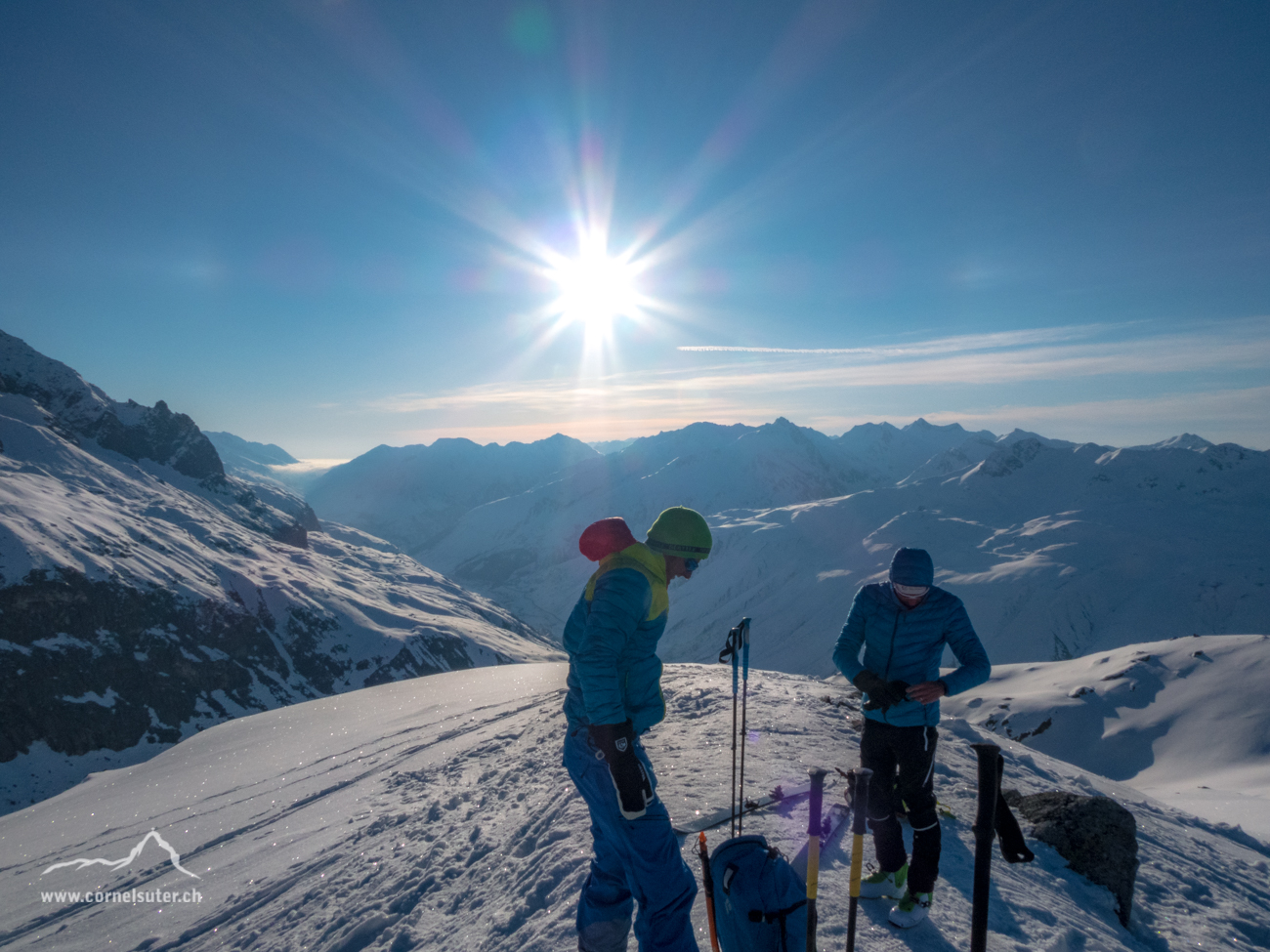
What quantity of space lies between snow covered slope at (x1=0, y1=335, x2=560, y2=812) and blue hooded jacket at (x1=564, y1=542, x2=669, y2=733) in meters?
70.5

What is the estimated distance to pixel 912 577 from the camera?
5.31 m

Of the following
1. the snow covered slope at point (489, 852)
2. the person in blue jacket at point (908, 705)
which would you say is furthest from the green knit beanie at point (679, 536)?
the snow covered slope at point (489, 852)

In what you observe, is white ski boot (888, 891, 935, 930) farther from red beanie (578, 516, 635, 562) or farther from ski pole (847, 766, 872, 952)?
red beanie (578, 516, 635, 562)

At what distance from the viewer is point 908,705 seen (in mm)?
5273

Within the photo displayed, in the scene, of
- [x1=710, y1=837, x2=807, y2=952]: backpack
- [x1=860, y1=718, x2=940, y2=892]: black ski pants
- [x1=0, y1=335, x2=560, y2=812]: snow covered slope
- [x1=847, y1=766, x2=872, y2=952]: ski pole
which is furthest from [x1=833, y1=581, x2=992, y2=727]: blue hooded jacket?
[x1=0, y1=335, x2=560, y2=812]: snow covered slope

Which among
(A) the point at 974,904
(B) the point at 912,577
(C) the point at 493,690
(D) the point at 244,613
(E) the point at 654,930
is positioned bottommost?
(D) the point at 244,613

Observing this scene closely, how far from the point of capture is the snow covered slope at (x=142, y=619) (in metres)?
57.5

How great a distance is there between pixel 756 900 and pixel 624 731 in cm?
153

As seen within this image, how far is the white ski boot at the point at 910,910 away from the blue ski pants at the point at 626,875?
2104 mm

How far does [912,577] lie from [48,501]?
10760 centimetres

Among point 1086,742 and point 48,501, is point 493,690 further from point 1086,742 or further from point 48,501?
point 48,501

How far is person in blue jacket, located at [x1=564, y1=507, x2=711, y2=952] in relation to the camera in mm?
3961

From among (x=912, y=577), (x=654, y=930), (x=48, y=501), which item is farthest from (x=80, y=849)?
(x=48, y=501)

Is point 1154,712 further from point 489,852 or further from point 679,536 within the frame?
point 679,536
